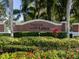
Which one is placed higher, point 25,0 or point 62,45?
point 25,0

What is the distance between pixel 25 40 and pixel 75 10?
20089mm

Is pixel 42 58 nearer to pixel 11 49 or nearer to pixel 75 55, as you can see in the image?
pixel 75 55

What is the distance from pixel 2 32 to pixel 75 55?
60.9 feet

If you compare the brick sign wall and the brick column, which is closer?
the brick sign wall

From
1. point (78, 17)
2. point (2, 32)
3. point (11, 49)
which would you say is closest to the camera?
point (11, 49)

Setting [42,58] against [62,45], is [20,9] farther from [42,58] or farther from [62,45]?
[42,58]

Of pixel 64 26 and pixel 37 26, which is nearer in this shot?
pixel 37 26

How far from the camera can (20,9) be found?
33281mm

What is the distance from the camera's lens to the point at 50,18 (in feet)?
103

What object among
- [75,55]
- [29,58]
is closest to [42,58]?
[29,58]

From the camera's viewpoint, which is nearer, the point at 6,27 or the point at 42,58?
the point at 42,58

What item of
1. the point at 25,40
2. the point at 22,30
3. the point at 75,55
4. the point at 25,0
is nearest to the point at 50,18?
the point at 25,0

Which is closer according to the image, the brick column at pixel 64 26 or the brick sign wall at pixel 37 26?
the brick sign wall at pixel 37 26

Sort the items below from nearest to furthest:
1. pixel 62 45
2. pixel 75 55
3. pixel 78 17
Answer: pixel 75 55 → pixel 62 45 → pixel 78 17
